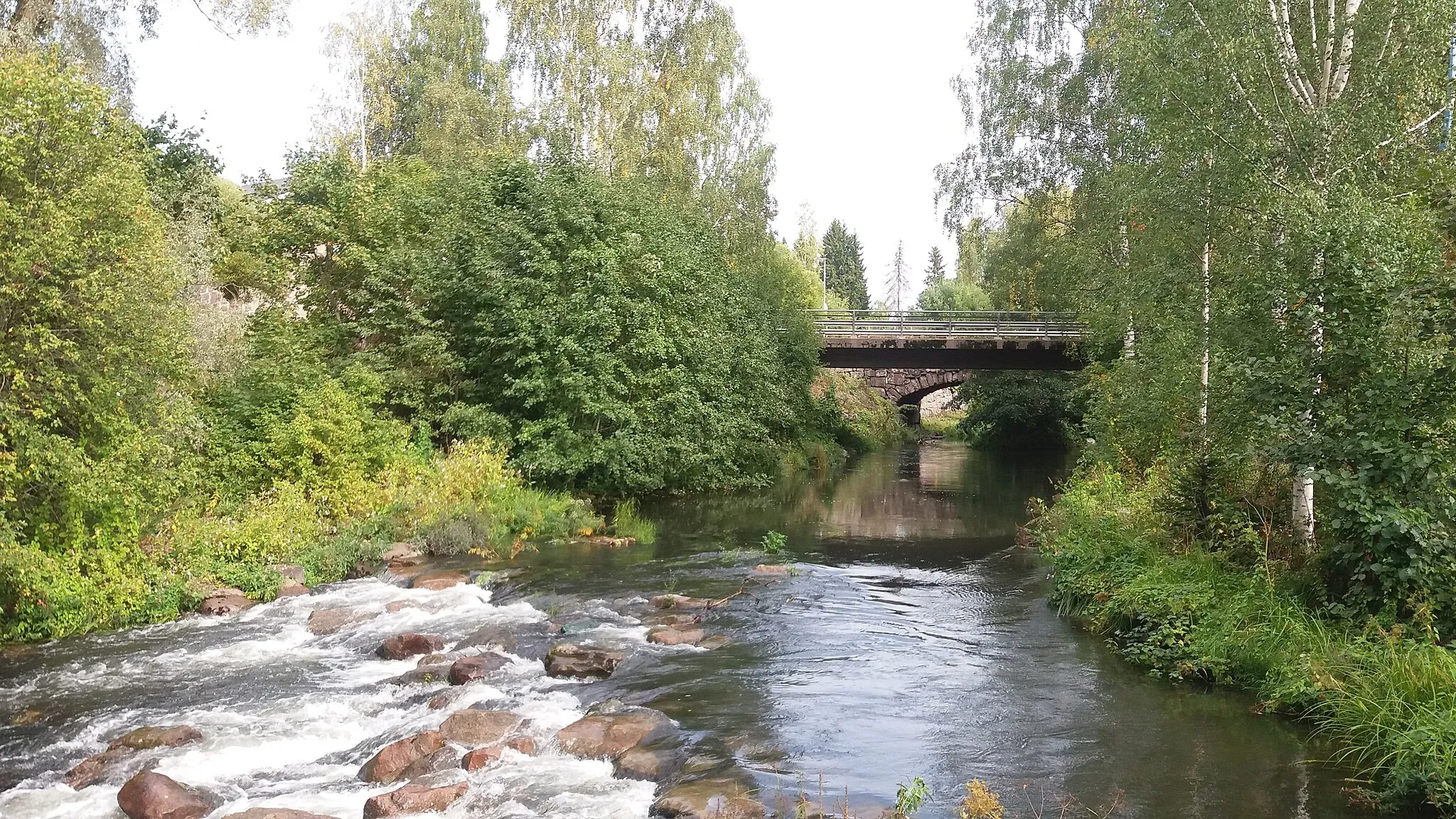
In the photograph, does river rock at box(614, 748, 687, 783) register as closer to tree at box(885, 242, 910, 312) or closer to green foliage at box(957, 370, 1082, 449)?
green foliage at box(957, 370, 1082, 449)

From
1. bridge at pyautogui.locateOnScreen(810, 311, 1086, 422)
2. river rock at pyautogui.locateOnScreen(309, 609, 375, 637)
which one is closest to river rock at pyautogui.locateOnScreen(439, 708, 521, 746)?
river rock at pyautogui.locateOnScreen(309, 609, 375, 637)

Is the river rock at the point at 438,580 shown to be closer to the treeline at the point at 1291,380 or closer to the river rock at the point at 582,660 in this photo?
the river rock at the point at 582,660

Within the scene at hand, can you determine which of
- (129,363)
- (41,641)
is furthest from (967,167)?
(41,641)

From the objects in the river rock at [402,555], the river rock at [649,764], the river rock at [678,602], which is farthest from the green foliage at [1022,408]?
the river rock at [649,764]

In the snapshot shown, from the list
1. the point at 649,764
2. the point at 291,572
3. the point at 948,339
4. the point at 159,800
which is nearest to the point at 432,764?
the point at 649,764

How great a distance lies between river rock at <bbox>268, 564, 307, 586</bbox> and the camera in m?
16.2

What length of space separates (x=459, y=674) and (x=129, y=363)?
20.5ft

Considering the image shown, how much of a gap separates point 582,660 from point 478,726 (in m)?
2.48

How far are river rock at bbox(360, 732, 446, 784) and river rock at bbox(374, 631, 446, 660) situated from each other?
3.34 metres

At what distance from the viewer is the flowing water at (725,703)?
28.5 feet

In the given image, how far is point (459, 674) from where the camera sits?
11852 mm

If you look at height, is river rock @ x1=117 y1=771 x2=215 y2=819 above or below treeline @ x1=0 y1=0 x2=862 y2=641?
below

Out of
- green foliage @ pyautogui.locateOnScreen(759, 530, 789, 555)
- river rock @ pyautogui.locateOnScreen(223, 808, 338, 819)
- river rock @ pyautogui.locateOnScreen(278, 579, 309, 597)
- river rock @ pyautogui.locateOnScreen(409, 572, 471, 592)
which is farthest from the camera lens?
green foliage @ pyautogui.locateOnScreen(759, 530, 789, 555)

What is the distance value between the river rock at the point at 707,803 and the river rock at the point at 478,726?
2154 mm
